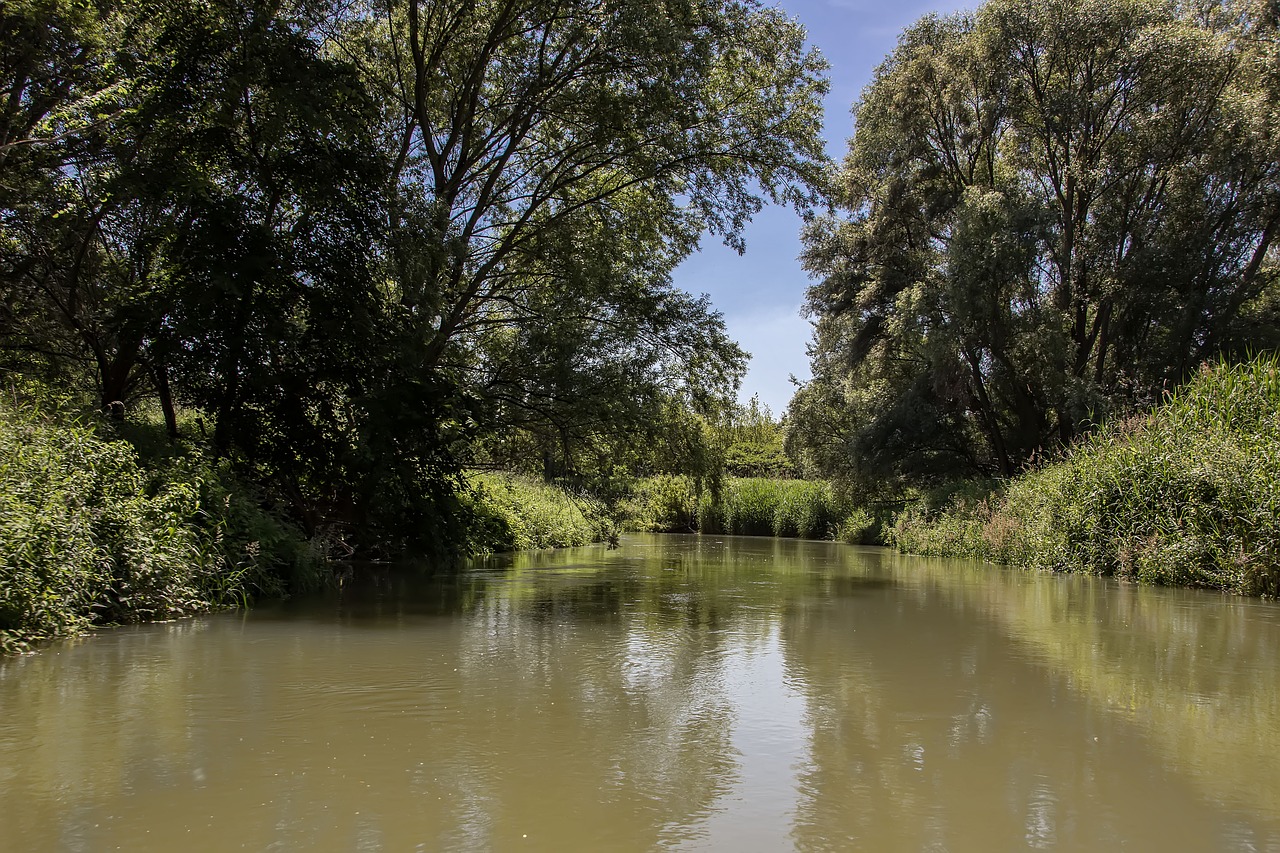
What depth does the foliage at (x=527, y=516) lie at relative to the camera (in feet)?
62.7

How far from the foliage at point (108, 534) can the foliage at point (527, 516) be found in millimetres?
7579

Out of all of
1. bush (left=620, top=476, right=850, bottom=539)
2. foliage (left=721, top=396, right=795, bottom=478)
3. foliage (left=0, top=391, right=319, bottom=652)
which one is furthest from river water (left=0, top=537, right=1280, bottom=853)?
foliage (left=721, top=396, right=795, bottom=478)

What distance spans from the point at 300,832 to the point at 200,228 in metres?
9.99

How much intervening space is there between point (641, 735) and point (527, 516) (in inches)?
692

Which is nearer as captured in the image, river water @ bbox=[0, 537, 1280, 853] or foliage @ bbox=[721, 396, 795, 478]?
river water @ bbox=[0, 537, 1280, 853]

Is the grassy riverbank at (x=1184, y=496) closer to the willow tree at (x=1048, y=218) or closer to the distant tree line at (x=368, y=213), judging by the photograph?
the willow tree at (x=1048, y=218)

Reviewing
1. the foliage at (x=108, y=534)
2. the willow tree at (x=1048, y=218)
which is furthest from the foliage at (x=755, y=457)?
the foliage at (x=108, y=534)

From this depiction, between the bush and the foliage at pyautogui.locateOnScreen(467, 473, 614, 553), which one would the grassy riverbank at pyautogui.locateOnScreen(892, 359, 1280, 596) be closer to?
the foliage at pyautogui.locateOnScreen(467, 473, 614, 553)

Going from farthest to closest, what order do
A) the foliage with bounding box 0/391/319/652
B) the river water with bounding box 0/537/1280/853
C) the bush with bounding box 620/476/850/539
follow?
the bush with bounding box 620/476/850/539
the foliage with bounding box 0/391/319/652
the river water with bounding box 0/537/1280/853

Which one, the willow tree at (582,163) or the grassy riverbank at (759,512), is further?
the grassy riverbank at (759,512)

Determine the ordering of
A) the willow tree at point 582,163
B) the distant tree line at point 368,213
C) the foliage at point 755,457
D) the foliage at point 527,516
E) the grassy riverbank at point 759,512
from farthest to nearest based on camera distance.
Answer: the foliage at point 755,457 < the grassy riverbank at point 759,512 < the foliage at point 527,516 < the willow tree at point 582,163 < the distant tree line at point 368,213

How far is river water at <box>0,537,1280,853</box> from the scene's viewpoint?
3.05 m

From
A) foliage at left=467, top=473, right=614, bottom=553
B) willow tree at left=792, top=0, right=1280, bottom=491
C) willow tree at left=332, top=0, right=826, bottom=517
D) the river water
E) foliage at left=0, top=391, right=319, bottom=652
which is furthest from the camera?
willow tree at left=792, top=0, right=1280, bottom=491

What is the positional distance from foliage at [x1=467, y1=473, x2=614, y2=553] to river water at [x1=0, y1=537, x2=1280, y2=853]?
10.5 metres
